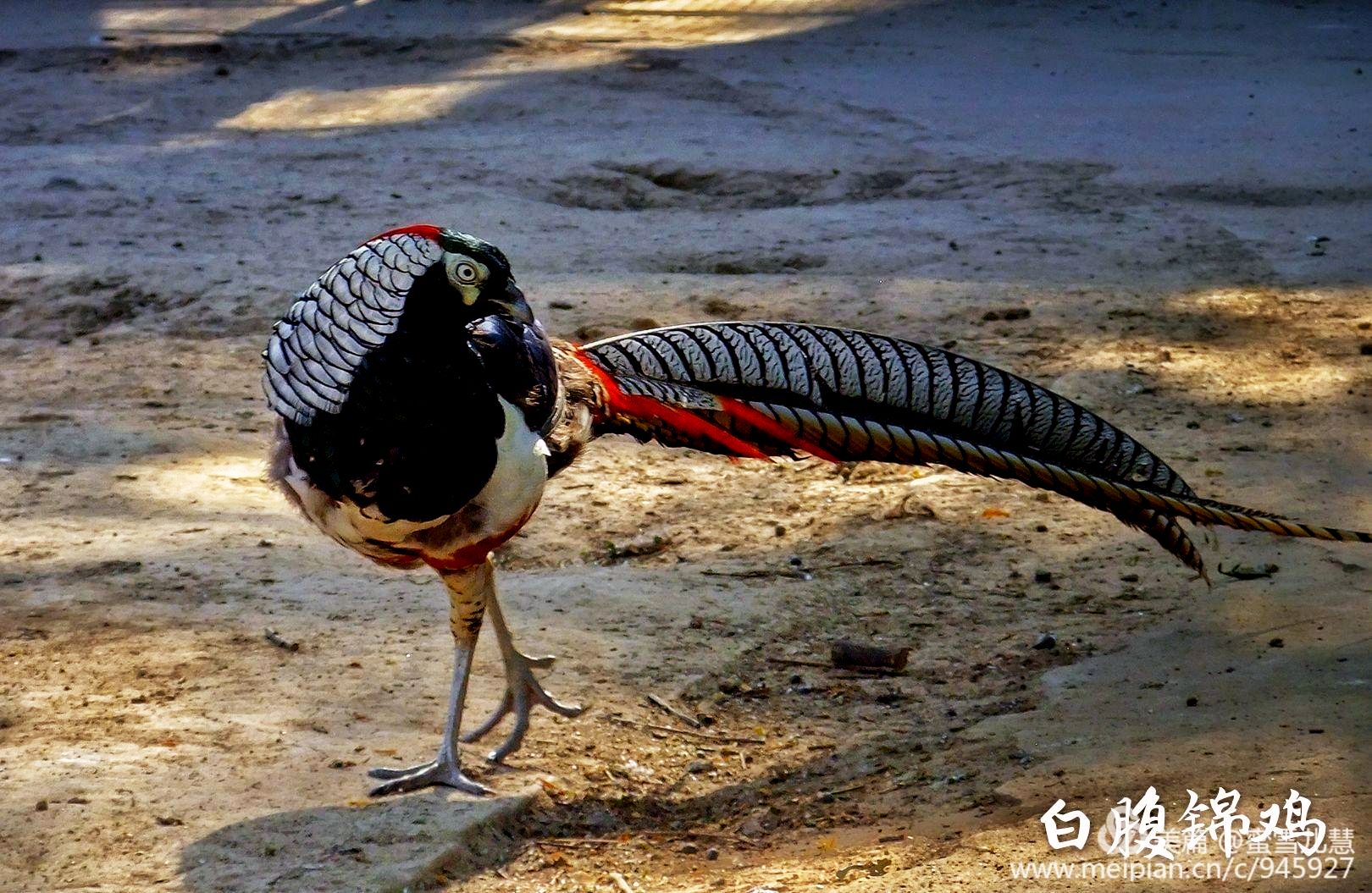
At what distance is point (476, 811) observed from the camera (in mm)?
3645

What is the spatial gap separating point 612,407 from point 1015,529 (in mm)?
1911

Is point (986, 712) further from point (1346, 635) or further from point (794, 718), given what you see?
point (1346, 635)

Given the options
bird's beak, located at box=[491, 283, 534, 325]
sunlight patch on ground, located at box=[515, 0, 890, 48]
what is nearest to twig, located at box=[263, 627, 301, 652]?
bird's beak, located at box=[491, 283, 534, 325]

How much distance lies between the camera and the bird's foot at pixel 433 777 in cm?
371

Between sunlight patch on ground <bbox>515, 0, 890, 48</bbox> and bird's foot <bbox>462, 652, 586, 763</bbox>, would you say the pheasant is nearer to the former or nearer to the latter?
bird's foot <bbox>462, 652, 586, 763</bbox>

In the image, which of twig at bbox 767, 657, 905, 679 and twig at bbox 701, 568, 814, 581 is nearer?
twig at bbox 767, 657, 905, 679

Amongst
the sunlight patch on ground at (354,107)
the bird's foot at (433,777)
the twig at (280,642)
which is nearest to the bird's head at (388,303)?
the bird's foot at (433,777)

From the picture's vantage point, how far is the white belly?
3.35 metres

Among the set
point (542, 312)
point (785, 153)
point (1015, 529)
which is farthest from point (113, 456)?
point (785, 153)

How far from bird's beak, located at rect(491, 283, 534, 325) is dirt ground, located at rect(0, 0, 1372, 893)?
1.20 m

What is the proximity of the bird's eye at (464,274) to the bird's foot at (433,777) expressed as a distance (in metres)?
1.26

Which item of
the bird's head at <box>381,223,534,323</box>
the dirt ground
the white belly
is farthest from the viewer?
the dirt ground

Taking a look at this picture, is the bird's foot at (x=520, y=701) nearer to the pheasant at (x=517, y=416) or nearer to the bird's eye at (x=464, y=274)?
the pheasant at (x=517, y=416)

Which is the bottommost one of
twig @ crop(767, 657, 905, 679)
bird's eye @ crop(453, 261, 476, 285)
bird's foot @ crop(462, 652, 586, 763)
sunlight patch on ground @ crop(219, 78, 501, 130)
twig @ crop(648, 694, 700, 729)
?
twig @ crop(767, 657, 905, 679)
